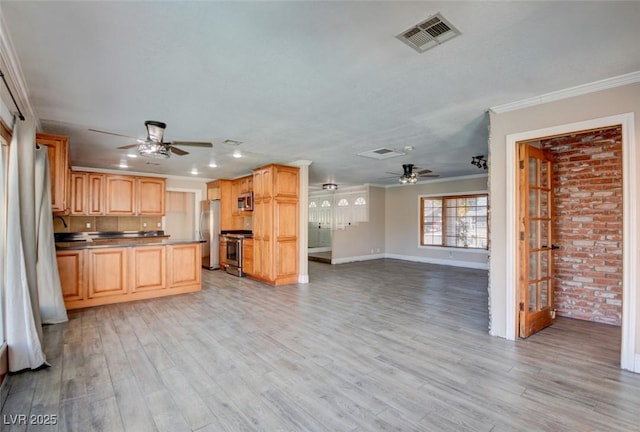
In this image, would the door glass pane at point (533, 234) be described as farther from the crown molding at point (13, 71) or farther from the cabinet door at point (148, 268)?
the cabinet door at point (148, 268)

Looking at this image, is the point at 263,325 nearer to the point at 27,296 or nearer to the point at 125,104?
the point at 27,296

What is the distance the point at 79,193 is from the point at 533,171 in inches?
325

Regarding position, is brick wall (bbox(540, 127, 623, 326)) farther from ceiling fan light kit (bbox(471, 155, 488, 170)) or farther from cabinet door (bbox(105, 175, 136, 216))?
cabinet door (bbox(105, 175, 136, 216))

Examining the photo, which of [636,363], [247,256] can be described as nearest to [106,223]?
[247,256]

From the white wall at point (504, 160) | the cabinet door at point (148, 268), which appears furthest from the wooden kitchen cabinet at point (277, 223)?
the white wall at point (504, 160)

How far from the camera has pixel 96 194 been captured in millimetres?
6672

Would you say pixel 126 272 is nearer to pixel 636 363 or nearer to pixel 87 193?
pixel 87 193

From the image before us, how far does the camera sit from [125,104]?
3221 millimetres

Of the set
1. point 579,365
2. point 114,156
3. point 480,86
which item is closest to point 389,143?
point 480,86

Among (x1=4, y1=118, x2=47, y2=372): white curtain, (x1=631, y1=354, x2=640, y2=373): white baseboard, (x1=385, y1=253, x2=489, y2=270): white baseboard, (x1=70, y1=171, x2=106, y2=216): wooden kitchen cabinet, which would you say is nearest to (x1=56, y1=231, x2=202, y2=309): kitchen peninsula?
(x1=70, y1=171, x2=106, y2=216): wooden kitchen cabinet

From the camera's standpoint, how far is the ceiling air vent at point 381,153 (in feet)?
17.5

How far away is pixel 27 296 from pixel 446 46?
4063 mm

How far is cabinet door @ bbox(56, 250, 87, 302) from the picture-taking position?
173 inches

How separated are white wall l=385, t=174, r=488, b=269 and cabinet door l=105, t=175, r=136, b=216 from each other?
7707 mm
